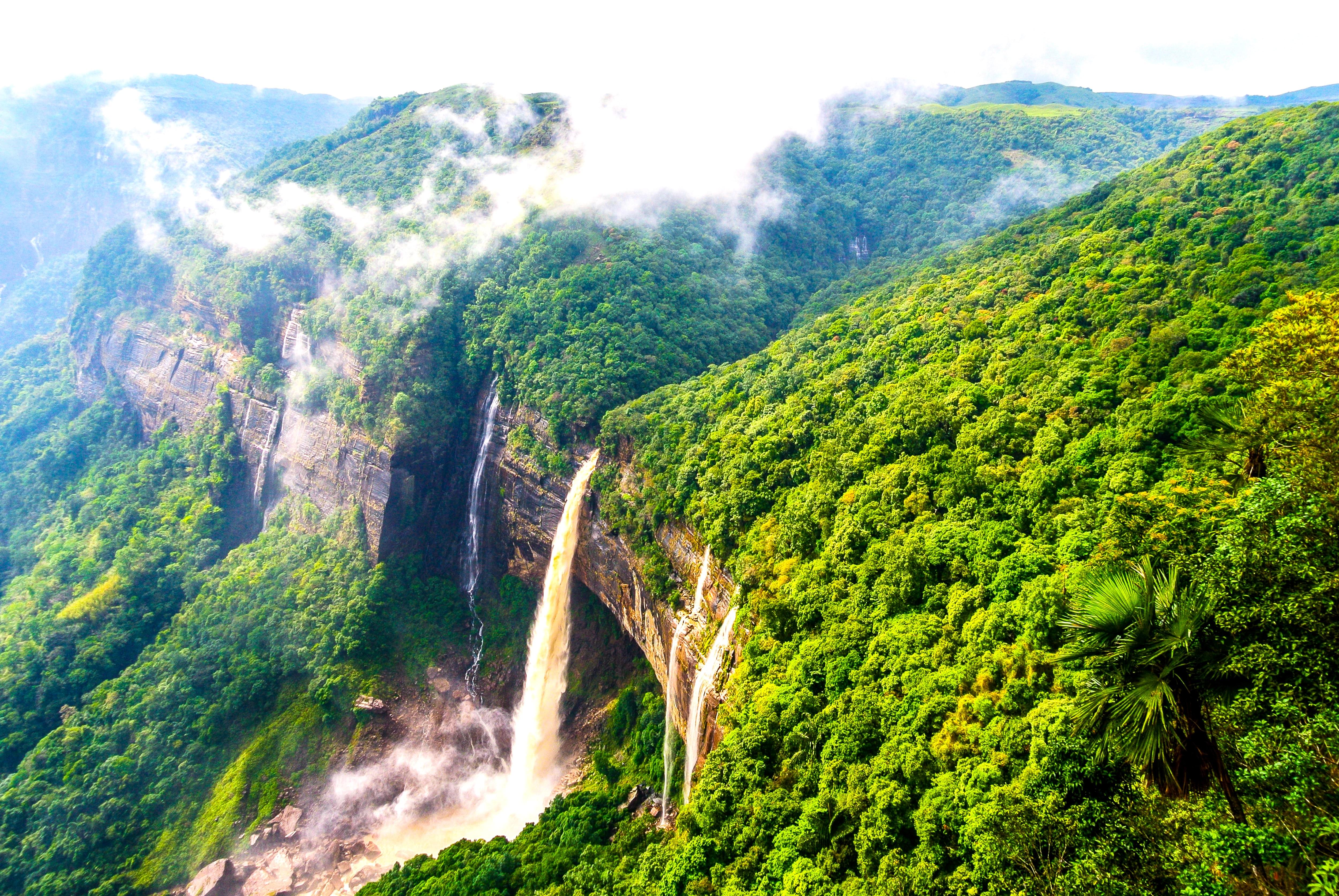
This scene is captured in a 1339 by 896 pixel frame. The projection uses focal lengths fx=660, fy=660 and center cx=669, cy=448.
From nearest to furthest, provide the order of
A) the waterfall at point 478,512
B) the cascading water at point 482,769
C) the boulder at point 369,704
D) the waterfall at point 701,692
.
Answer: the waterfall at point 701,692 → the cascading water at point 482,769 → the boulder at point 369,704 → the waterfall at point 478,512

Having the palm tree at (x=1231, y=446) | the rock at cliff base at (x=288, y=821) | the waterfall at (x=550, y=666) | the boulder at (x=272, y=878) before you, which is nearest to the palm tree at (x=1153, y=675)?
the palm tree at (x=1231, y=446)

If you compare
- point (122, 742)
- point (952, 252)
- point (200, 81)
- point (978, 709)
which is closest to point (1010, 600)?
point (978, 709)

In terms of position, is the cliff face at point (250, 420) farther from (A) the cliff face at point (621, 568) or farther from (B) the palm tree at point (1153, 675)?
(B) the palm tree at point (1153, 675)

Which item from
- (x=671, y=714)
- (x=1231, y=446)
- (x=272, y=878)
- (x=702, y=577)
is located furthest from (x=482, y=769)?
(x=1231, y=446)

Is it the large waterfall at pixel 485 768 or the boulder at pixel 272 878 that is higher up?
the large waterfall at pixel 485 768

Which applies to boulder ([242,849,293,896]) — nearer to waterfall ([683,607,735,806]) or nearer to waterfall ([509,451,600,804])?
waterfall ([509,451,600,804])

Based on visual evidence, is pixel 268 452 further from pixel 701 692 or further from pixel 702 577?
pixel 701 692
